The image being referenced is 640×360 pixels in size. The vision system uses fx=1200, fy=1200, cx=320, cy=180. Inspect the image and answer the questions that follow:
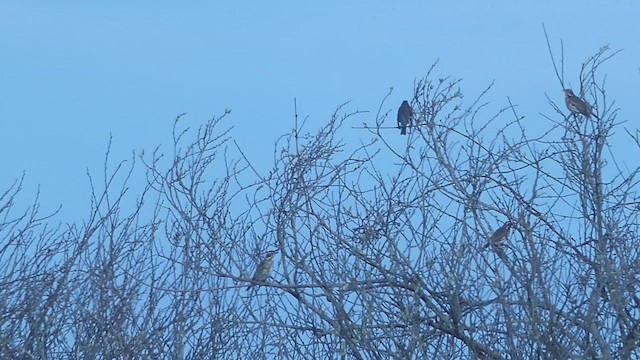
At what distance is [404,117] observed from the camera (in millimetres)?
8750

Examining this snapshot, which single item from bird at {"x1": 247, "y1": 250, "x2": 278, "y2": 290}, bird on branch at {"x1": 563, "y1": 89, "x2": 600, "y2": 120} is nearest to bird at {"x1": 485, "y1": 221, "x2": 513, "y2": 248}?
bird on branch at {"x1": 563, "y1": 89, "x2": 600, "y2": 120}

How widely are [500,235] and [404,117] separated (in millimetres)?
1334

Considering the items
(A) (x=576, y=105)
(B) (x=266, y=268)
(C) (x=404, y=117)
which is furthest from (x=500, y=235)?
(B) (x=266, y=268)

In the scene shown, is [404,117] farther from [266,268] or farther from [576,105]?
[266,268]

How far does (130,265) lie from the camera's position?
9.57 metres

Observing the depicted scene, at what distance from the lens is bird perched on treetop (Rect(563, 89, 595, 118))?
27.1 ft

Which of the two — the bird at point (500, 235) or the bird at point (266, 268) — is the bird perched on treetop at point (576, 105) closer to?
the bird at point (500, 235)

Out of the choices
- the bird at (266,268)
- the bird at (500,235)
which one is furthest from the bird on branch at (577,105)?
the bird at (266,268)

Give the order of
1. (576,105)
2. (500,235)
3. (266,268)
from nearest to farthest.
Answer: (500,235)
(576,105)
(266,268)

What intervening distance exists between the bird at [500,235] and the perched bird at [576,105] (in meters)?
0.98

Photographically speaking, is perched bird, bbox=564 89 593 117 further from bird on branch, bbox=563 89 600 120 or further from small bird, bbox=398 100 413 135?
small bird, bbox=398 100 413 135

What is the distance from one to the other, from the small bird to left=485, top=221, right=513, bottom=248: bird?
1.12 m

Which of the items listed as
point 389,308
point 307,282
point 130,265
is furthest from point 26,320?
point 389,308

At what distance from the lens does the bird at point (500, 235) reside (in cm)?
757
